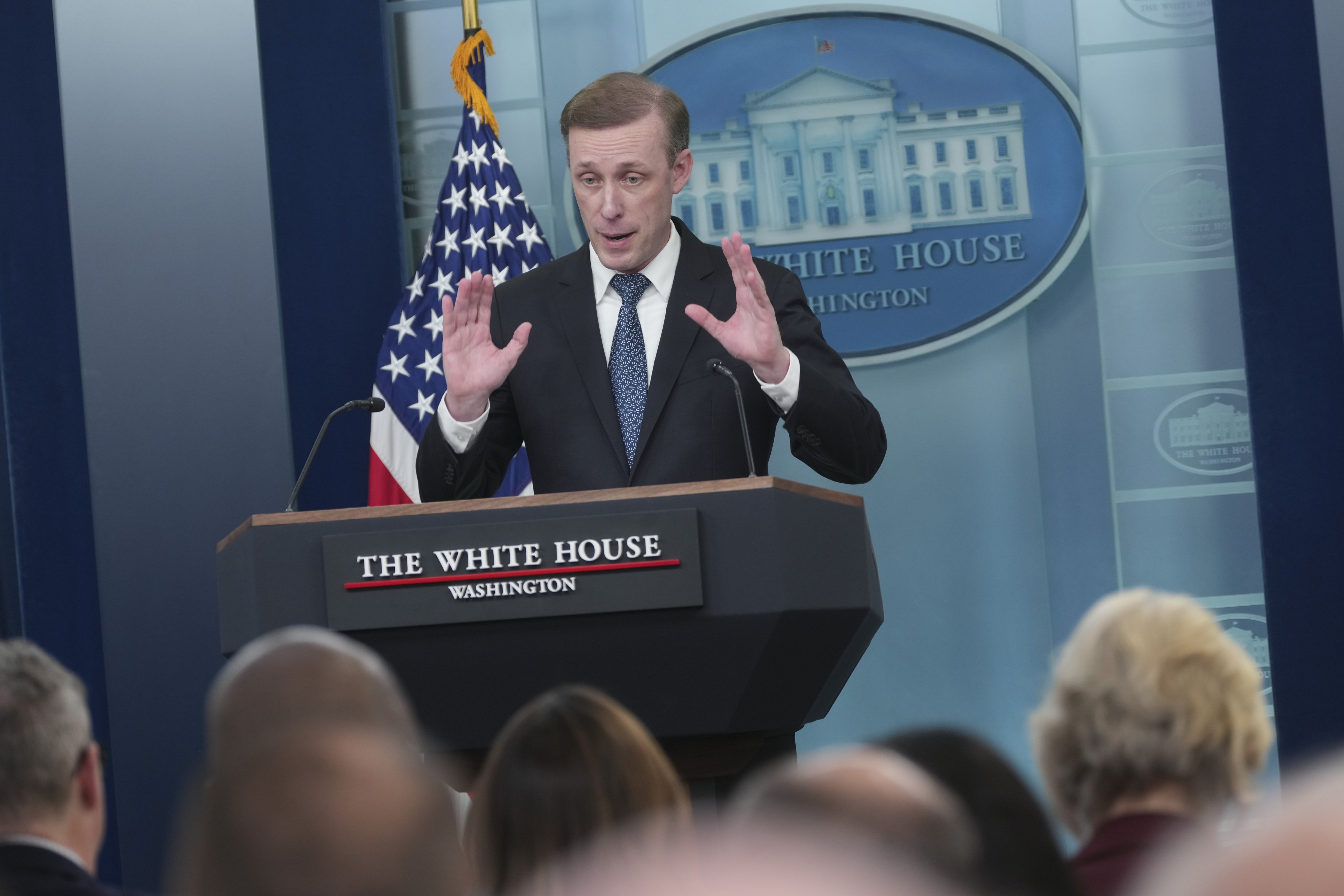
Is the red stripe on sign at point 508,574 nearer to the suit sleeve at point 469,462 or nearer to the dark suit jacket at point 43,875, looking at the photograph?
the suit sleeve at point 469,462

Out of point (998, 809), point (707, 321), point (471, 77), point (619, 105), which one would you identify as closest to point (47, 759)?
point (998, 809)

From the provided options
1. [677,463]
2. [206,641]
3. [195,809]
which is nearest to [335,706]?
[195,809]

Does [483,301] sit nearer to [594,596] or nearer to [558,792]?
[594,596]

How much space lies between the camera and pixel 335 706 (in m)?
1.25

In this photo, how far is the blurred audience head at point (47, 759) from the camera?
1.48 metres

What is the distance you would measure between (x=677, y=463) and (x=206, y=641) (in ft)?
6.96

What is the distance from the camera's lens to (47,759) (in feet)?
4.91

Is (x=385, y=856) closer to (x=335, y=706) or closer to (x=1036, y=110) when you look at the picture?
(x=335, y=706)

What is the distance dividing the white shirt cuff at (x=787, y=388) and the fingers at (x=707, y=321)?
93 millimetres

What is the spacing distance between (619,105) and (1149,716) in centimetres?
187

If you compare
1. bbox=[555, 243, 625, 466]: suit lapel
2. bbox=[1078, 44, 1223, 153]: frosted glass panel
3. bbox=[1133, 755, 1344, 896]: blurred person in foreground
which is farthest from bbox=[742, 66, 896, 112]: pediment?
bbox=[1133, 755, 1344, 896]: blurred person in foreground

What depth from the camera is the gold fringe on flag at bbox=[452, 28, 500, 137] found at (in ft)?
14.6

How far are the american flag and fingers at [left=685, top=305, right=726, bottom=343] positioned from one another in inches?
74.6

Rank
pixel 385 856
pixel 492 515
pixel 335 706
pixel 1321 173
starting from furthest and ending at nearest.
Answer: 1. pixel 1321 173
2. pixel 492 515
3. pixel 335 706
4. pixel 385 856
